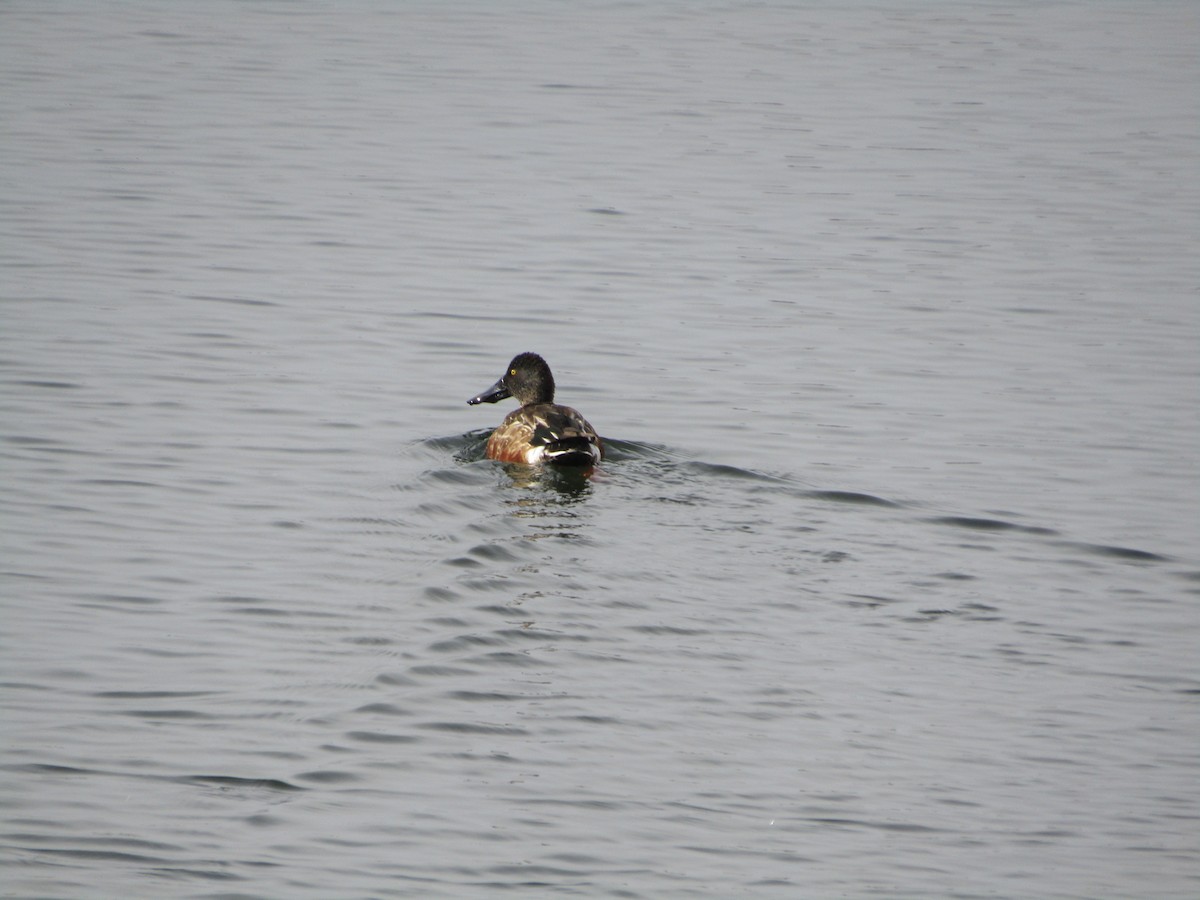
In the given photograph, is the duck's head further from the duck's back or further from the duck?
the duck's back

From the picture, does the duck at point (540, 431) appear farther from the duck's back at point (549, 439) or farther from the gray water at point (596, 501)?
the gray water at point (596, 501)

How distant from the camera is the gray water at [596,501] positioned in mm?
6859

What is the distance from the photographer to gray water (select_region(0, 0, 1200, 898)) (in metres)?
6.86

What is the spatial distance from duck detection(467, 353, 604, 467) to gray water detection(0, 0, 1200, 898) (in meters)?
0.22

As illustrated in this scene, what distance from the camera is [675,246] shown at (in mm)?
19469

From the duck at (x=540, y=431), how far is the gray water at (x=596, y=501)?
22cm

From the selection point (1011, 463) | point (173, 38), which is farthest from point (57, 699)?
point (173, 38)

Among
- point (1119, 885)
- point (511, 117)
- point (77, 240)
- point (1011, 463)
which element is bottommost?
point (1119, 885)

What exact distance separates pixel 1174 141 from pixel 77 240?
1617 centimetres

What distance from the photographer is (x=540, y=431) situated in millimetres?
11727

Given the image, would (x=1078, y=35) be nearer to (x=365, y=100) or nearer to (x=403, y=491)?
(x=365, y=100)

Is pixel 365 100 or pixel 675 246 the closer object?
pixel 675 246

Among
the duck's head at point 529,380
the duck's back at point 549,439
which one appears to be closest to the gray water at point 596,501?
the duck's back at point 549,439

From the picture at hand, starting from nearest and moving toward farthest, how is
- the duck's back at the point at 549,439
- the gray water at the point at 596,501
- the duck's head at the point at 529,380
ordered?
the gray water at the point at 596,501
the duck's back at the point at 549,439
the duck's head at the point at 529,380
